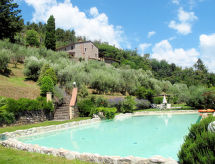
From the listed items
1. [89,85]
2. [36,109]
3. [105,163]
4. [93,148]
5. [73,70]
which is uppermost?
[73,70]

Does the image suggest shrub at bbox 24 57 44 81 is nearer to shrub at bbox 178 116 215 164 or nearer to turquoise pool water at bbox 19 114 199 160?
turquoise pool water at bbox 19 114 199 160

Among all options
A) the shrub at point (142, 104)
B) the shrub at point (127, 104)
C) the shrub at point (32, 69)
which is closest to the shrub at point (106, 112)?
the shrub at point (127, 104)

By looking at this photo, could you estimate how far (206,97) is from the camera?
68.4 ft

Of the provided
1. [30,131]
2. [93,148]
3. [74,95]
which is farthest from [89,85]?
[93,148]

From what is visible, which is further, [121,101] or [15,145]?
[121,101]

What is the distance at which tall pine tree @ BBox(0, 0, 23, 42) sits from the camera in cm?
3108

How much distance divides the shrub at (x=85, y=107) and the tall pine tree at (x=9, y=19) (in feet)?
78.1

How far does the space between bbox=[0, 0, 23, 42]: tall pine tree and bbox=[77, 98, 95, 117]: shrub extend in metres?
23.8

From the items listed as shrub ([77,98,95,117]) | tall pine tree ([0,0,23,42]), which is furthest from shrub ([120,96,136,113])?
tall pine tree ([0,0,23,42])

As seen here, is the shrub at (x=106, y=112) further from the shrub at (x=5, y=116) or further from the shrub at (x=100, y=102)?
the shrub at (x=5, y=116)

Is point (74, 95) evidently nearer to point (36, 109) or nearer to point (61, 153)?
point (36, 109)

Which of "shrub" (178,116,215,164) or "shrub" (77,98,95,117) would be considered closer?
"shrub" (178,116,215,164)

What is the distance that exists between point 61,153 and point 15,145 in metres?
2.37

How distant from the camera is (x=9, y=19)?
31.3 meters
